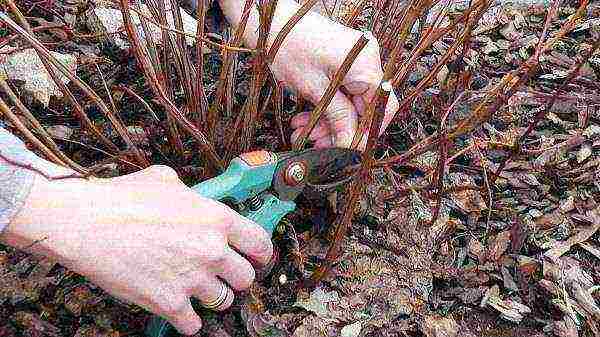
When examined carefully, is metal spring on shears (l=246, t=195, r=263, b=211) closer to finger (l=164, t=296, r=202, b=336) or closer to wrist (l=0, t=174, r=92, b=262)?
finger (l=164, t=296, r=202, b=336)

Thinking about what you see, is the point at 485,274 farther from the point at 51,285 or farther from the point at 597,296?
the point at 51,285

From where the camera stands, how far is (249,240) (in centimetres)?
138

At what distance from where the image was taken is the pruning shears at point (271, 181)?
1451 mm

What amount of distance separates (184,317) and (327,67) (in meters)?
0.63

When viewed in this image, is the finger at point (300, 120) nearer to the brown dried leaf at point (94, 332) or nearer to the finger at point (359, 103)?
the finger at point (359, 103)

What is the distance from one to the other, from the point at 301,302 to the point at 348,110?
1.50 feet

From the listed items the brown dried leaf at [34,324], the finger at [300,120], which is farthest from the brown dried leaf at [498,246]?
the brown dried leaf at [34,324]

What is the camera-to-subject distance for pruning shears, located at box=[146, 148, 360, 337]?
1451mm

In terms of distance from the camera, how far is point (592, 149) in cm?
213

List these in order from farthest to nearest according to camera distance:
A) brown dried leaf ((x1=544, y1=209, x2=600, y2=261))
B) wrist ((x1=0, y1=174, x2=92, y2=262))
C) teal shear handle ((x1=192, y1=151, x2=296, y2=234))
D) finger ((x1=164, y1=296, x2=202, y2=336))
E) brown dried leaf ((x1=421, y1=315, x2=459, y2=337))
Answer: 1. brown dried leaf ((x1=544, y1=209, x2=600, y2=261))
2. brown dried leaf ((x1=421, y1=315, x2=459, y2=337))
3. teal shear handle ((x1=192, y1=151, x2=296, y2=234))
4. finger ((x1=164, y1=296, x2=202, y2=336))
5. wrist ((x1=0, y1=174, x2=92, y2=262))

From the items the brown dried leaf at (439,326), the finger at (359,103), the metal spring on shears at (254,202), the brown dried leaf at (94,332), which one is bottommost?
the brown dried leaf at (94,332)

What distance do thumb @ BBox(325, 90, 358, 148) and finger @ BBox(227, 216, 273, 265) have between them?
1.13ft

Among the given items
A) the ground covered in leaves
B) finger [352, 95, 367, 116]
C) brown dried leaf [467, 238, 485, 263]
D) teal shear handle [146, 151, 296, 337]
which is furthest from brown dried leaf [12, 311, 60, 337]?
brown dried leaf [467, 238, 485, 263]

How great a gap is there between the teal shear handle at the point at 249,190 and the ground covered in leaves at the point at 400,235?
18 cm
